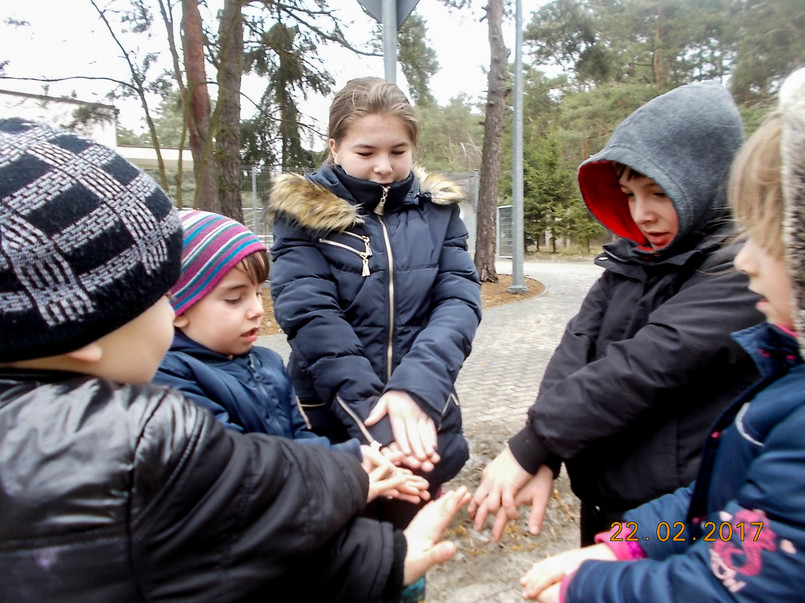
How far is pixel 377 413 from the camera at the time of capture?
1543mm

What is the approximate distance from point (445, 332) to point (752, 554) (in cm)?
100

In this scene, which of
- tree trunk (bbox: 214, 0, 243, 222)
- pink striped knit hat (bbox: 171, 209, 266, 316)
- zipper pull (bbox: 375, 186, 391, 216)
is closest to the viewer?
pink striped knit hat (bbox: 171, 209, 266, 316)

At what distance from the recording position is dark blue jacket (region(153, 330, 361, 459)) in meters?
1.29

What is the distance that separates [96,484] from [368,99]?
1.40m

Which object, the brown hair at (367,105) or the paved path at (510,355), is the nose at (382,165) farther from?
the paved path at (510,355)

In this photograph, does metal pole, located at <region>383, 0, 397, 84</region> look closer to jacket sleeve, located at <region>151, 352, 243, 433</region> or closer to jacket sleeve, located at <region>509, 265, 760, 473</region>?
jacket sleeve, located at <region>509, 265, 760, 473</region>

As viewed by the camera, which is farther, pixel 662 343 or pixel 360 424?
pixel 360 424

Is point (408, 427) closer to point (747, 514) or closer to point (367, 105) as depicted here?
point (747, 514)

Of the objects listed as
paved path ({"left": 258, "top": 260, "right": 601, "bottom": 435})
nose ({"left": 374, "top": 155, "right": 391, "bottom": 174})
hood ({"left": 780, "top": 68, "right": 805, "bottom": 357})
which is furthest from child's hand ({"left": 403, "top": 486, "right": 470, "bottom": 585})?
paved path ({"left": 258, "top": 260, "right": 601, "bottom": 435})

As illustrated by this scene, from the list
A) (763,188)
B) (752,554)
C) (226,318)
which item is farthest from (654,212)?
(226,318)

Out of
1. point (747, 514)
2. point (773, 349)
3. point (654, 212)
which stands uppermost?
point (654, 212)

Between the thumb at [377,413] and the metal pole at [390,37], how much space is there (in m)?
2.45

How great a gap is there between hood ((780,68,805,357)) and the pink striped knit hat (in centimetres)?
113

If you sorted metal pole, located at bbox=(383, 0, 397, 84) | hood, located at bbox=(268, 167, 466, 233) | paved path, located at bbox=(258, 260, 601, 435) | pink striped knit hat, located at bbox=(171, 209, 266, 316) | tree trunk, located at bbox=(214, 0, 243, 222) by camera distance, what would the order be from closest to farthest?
pink striped knit hat, located at bbox=(171, 209, 266, 316), hood, located at bbox=(268, 167, 466, 233), metal pole, located at bbox=(383, 0, 397, 84), paved path, located at bbox=(258, 260, 601, 435), tree trunk, located at bbox=(214, 0, 243, 222)
